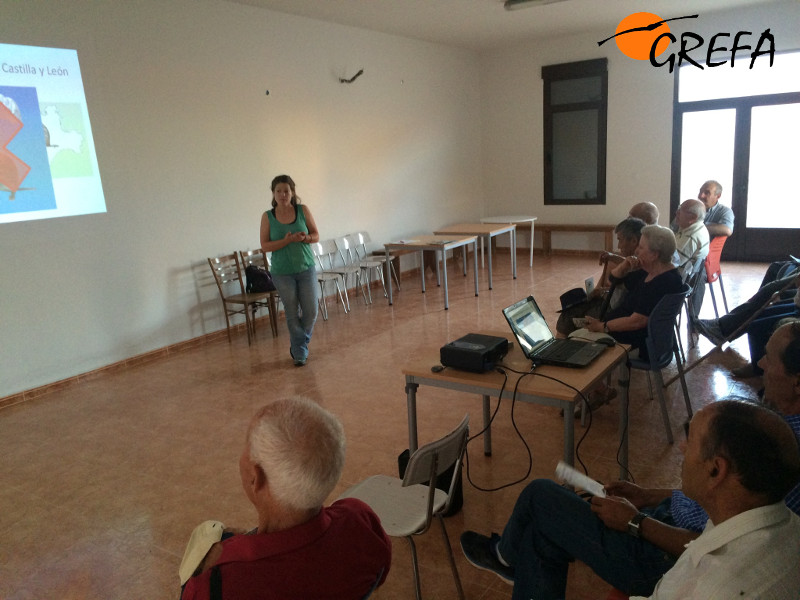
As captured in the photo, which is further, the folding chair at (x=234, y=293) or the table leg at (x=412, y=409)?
the folding chair at (x=234, y=293)

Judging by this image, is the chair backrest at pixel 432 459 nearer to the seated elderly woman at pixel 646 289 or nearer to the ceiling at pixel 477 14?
the seated elderly woman at pixel 646 289

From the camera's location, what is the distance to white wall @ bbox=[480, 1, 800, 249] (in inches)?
307

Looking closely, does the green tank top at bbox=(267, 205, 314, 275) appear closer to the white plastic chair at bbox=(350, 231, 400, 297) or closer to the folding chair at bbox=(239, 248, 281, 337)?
the folding chair at bbox=(239, 248, 281, 337)

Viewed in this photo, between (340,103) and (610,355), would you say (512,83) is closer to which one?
(340,103)

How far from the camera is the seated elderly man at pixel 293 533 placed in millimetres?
1203

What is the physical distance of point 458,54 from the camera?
9266mm

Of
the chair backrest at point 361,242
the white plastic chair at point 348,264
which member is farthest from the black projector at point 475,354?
the chair backrest at point 361,242

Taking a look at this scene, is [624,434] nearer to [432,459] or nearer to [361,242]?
[432,459]

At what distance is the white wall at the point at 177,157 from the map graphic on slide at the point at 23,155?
0.57ft

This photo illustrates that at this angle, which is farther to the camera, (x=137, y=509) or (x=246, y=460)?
(x=137, y=509)

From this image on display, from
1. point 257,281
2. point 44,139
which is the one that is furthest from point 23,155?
point 257,281

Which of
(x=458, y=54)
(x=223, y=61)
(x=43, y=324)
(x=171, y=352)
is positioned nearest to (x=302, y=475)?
(x=43, y=324)

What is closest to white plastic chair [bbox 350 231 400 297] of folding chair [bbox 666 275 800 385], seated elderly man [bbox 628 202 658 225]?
seated elderly man [bbox 628 202 658 225]

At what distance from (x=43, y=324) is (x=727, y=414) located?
483cm
